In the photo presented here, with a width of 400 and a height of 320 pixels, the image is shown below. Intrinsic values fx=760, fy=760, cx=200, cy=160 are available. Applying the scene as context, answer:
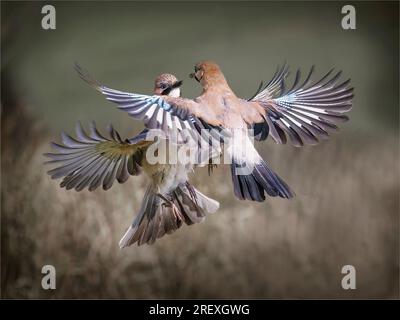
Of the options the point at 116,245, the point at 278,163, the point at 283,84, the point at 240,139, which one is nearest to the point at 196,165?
the point at 240,139

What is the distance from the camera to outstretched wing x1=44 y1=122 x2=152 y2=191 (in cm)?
162

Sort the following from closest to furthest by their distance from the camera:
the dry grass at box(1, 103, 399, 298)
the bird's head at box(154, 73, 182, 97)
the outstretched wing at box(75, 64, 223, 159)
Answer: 1. the outstretched wing at box(75, 64, 223, 159)
2. the bird's head at box(154, 73, 182, 97)
3. the dry grass at box(1, 103, 399, 298)

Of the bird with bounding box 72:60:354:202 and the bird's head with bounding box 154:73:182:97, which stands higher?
the bird's head with bounding box 154:73:182:97

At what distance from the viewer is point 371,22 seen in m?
2.10

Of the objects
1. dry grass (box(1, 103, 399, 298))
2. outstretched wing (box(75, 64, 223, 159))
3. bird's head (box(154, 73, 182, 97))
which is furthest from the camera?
dry grass (box(1, 103, 399, 298))

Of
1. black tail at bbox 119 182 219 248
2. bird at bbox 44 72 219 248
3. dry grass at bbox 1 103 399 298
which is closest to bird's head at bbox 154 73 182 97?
bird at bbox 44 72 219 248

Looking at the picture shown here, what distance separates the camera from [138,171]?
1.67 meters

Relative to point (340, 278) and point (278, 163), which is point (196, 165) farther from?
point (340, 278)

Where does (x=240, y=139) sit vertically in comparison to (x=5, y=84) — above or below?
below

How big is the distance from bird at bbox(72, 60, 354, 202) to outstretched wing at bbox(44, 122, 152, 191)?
123 millimetres

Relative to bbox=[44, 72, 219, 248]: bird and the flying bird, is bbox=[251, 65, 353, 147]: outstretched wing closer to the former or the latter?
the flying bird

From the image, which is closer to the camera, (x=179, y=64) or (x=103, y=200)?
(x=179, y=64)

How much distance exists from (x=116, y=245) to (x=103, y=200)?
132 mm

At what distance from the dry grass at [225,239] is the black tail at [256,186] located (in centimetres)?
54
